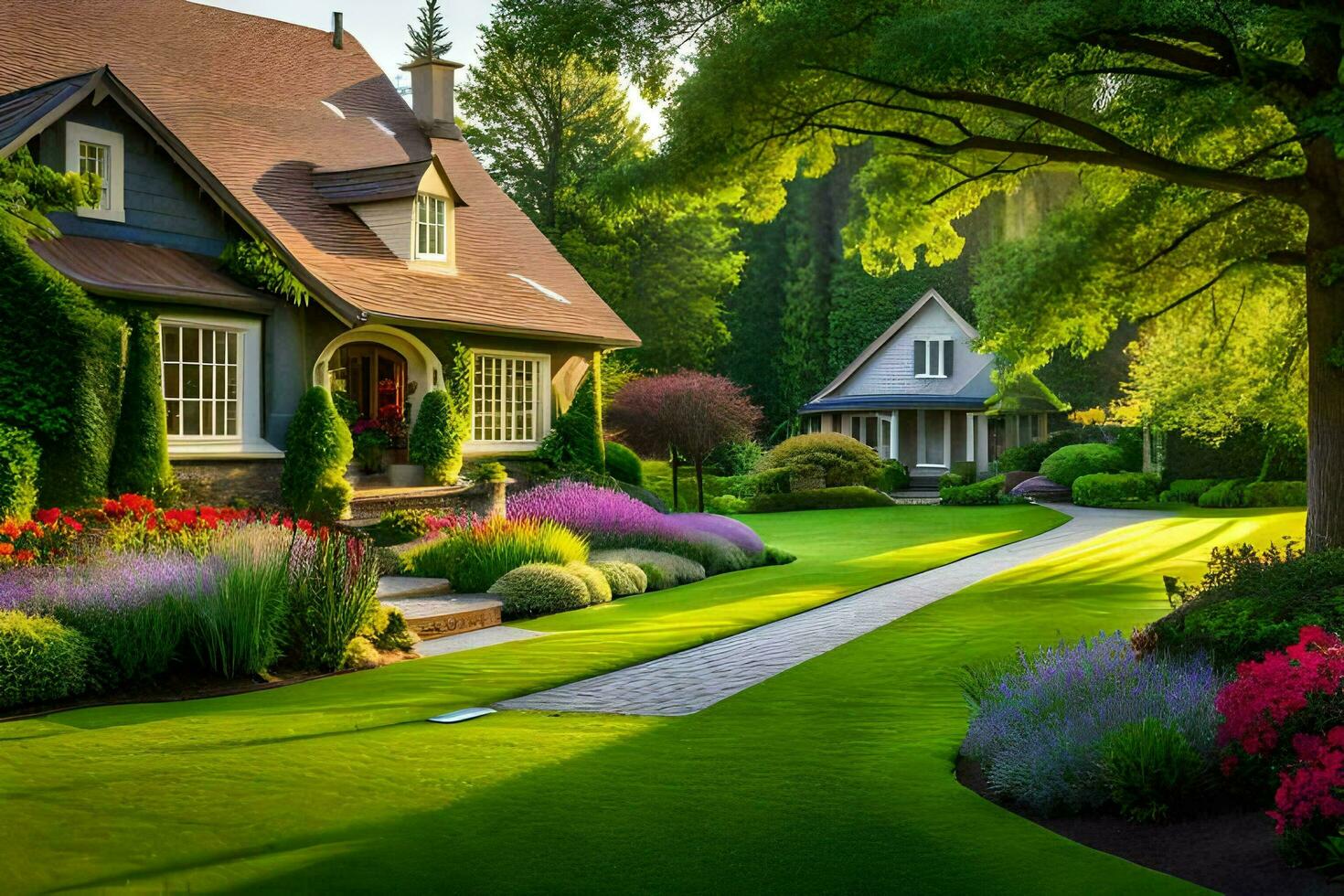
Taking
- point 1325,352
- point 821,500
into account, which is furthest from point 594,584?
point 821,500

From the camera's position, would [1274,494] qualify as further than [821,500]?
No

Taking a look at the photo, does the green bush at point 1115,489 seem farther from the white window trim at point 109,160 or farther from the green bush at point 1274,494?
the white window trim at point 109,160

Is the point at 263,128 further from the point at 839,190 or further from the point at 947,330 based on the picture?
the point at 839,190

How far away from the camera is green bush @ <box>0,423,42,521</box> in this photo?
14328 mm

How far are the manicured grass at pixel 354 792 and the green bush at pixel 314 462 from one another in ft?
24.8

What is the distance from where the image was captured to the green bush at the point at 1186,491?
34812 mm

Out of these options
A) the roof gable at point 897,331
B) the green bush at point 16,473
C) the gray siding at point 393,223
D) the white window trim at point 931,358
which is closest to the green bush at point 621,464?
the gray siding at point 393,223

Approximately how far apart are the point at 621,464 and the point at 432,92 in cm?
860

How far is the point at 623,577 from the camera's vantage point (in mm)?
16875

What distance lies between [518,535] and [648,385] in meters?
12.0

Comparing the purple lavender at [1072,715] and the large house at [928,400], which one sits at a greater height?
the large house at [928,400]

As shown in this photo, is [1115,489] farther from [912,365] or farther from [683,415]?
[683,415]

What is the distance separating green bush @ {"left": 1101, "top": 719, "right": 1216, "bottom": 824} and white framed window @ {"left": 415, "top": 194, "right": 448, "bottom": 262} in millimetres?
17615

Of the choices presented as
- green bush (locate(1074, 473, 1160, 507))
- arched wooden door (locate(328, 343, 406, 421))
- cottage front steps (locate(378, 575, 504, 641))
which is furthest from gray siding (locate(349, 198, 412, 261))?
green bush (locate(1074, 473, 1160, 507))
